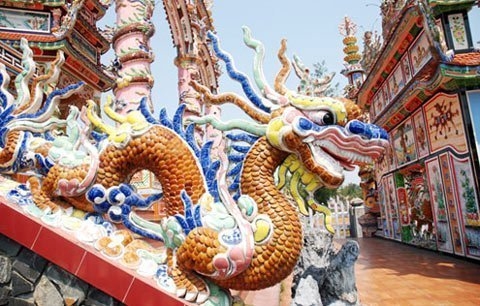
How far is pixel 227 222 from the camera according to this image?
260cm

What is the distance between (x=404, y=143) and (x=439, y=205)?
2.53m

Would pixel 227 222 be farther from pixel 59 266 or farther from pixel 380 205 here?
pixel 380 205

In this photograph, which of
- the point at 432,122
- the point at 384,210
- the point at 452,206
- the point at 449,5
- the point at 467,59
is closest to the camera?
the point at 467,59

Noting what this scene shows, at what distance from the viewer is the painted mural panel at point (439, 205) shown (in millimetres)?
8084

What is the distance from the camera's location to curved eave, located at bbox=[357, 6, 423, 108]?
860 centimetres

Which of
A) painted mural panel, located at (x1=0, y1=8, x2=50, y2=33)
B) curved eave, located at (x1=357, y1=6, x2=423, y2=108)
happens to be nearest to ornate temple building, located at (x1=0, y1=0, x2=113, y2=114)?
painted mural panel, located at (x1=0, y1=8, x2=50, y2=33)

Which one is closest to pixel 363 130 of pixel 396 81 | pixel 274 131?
pixel 274 131

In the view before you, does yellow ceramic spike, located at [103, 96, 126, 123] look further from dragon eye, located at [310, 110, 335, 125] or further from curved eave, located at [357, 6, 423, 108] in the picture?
curved eave, located at [357, 6, 423, 108]

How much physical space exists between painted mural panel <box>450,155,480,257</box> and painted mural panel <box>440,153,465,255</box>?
170 mm

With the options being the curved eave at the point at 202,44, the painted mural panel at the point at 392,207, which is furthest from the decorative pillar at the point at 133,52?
the painted mural panel at the point at 392,207

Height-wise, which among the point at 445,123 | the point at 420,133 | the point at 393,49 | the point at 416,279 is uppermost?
the point at 393,49

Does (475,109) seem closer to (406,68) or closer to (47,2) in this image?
(406,68)

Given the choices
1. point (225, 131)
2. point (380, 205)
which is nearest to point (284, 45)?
point (225, 131)

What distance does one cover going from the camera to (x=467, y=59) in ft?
22.9
